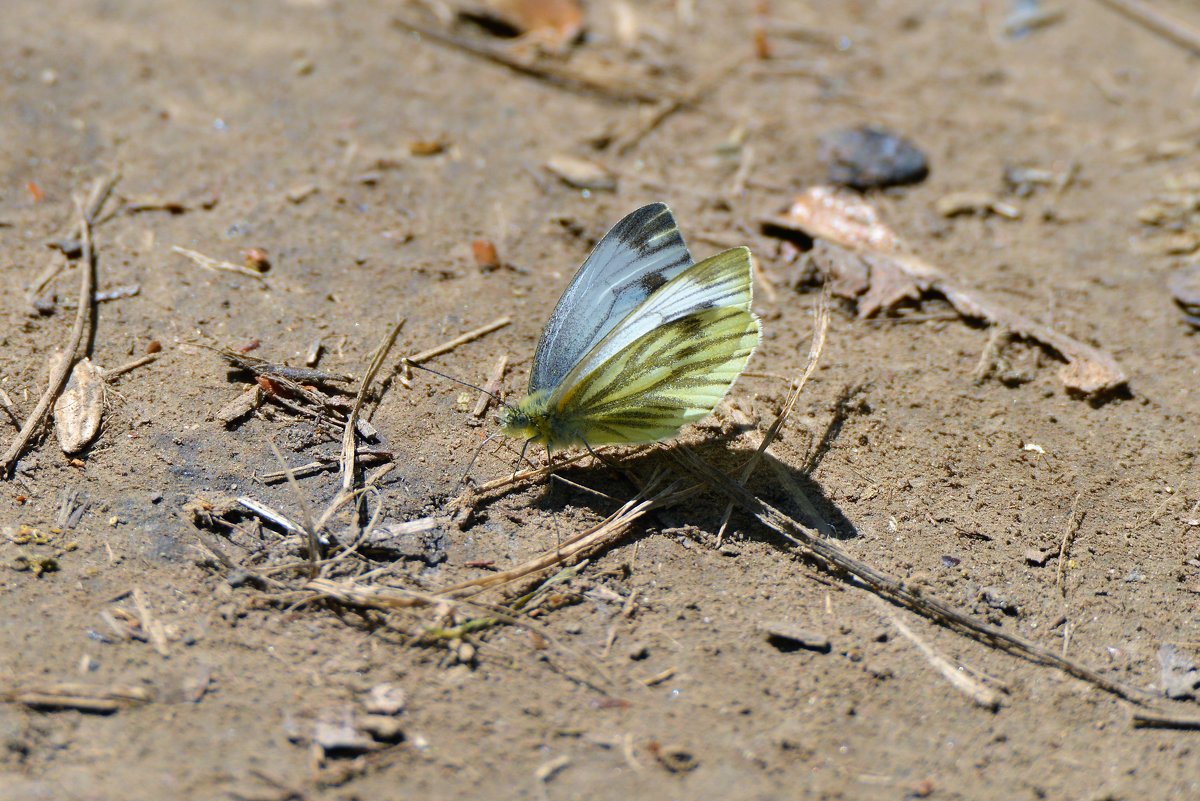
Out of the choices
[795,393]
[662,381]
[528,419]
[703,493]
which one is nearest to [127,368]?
[528,419]

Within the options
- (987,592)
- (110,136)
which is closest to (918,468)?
(987,592)

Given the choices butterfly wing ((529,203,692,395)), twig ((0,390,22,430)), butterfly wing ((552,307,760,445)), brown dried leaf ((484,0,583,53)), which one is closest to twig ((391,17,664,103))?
brown dried leaf ((484,0,583,53))

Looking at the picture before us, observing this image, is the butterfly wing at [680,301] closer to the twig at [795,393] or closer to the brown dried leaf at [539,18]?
the twig at [795,393]

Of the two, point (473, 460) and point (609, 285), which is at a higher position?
point (609, 285)

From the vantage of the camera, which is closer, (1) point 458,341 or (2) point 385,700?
(2) point 385,700

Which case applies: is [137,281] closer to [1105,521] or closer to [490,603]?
[490,603]

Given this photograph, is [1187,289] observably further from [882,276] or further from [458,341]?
[458,341]

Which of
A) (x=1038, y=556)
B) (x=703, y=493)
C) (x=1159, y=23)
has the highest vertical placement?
(x=1159, y=23)

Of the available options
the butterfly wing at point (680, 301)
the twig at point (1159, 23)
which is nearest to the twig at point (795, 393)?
the butterfly wing at point (680, 301)
